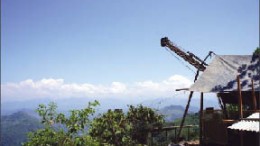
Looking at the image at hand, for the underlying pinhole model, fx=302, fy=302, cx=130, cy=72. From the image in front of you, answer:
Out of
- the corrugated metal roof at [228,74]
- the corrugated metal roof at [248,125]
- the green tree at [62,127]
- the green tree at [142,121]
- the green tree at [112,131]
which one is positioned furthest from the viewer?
the green tree at [142,121]

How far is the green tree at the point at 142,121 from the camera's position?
21.7 m

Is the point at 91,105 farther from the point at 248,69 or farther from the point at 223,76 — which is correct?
the point at 248,69

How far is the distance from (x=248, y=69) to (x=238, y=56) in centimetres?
215

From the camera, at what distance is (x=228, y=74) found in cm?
Answer: 1758

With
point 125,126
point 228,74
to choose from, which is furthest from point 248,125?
point 125,126

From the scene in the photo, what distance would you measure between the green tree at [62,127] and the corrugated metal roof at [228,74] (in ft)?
21.9

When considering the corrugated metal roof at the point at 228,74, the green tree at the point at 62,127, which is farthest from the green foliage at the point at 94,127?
the corrugated metal roof at the point at 228,74

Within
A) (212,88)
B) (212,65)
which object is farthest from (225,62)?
(212,88)

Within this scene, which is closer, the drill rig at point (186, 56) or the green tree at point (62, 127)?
the green tree at point (62, 127)

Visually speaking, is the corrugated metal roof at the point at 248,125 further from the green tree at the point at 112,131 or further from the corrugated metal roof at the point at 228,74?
the green tree at the point at 112,131

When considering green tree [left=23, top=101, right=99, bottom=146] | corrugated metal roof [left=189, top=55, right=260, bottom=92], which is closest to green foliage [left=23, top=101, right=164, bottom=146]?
green tree [left=23, top=101, right=99, bottom=146]

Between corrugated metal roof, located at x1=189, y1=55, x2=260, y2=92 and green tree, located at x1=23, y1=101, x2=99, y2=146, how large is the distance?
6.68 m

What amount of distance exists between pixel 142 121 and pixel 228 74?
776 cm

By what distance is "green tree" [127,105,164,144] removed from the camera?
21719 mm
